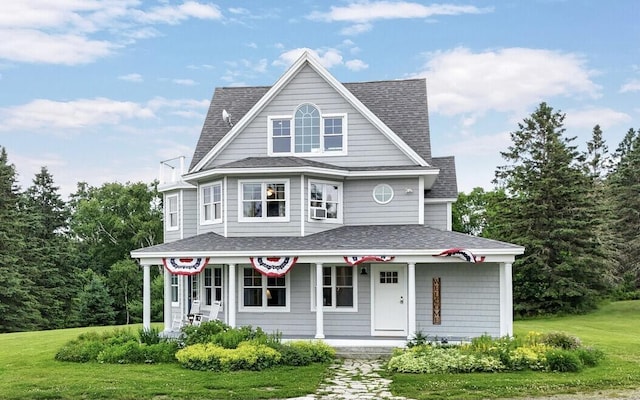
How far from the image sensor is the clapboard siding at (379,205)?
22500mm

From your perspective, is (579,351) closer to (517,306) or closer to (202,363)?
(202,363)

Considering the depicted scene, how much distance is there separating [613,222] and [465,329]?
24.5 meters

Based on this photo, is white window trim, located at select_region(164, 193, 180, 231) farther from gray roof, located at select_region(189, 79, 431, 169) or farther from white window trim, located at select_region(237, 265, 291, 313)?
white window trim, located at select_region(237, 265, 291, 313)

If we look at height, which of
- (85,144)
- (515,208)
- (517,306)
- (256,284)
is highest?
(85,144)

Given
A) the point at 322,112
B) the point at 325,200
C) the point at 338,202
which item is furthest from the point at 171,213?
the point at 322,112

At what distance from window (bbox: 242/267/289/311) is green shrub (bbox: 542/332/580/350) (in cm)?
820

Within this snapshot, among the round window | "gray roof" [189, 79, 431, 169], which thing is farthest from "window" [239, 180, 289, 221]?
"gray roof" [189, 79, 431, 169]

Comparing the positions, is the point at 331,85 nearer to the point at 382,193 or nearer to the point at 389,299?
the point at 382,193

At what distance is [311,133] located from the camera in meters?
23.1

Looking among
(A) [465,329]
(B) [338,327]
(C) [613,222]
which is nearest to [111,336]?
(B) [338,327]

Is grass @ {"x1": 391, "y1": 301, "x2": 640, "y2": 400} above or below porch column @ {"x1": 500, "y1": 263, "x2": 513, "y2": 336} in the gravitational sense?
below

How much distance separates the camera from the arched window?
23078mm

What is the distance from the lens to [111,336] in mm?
19109

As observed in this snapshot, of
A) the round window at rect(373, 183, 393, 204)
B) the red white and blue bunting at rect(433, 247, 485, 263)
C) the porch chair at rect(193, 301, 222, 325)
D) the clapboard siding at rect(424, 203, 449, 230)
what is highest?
the round window at rect(373, 183, 393, 204)
